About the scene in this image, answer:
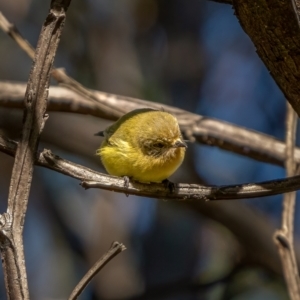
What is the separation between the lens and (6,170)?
4.52 m

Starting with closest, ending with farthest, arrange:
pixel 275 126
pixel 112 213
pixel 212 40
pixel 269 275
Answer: pixel 269 275, pixel 112 213, pixel 275 126, pixel 212 40

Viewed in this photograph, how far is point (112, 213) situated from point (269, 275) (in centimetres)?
131

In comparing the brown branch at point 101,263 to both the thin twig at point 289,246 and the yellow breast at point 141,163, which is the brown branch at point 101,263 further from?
the yellow breast at point 141,163

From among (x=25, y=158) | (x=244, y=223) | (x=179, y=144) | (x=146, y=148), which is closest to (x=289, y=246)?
(x=179, y=144)

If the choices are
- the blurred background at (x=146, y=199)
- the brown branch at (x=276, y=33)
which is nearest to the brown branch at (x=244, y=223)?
the blurred background at (x=146, y=199)

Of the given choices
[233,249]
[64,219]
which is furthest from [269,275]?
[64,219]

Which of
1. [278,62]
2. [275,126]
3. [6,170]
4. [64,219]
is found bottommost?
[278,62]

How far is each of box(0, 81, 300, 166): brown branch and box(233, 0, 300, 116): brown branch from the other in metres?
1.43

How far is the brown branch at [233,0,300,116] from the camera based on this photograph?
4.06 ft

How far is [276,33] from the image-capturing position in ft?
4.20

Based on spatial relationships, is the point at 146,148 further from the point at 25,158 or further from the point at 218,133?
the point at 25,158

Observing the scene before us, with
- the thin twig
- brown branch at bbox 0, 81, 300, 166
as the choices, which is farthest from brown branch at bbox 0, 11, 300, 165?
the thin twig

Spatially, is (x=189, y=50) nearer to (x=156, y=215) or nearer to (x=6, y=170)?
(x=156, y=215)

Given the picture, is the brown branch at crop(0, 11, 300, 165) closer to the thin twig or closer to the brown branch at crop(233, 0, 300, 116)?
the thin twig
